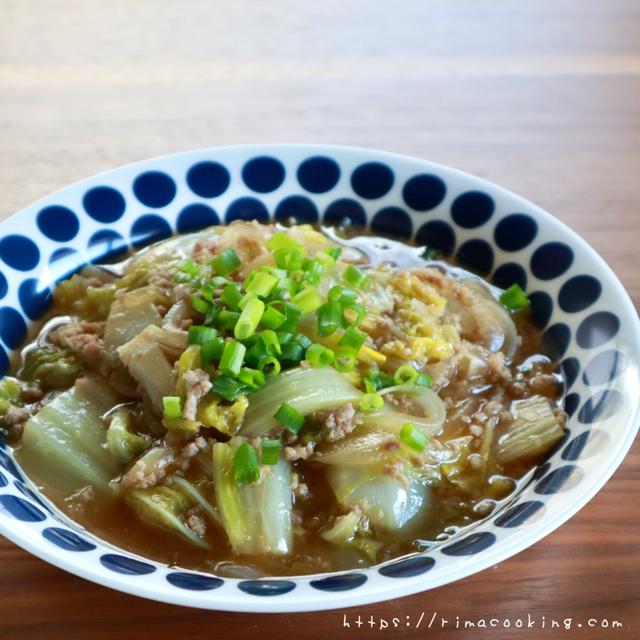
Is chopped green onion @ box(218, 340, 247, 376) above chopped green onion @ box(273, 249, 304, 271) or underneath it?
underneath

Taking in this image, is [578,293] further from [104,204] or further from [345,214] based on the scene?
[104,204]

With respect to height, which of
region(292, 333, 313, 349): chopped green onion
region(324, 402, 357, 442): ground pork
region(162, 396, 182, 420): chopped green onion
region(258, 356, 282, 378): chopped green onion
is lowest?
region(324, 402, 357, 442): ground pork

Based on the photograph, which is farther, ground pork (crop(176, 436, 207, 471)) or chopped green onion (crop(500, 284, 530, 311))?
chopped green onion (crop(500, 284, 530, 311))

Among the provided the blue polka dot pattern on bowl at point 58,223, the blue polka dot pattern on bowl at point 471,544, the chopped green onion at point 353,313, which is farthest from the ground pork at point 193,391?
the blue polka dot pattern on bowl at point 58,223

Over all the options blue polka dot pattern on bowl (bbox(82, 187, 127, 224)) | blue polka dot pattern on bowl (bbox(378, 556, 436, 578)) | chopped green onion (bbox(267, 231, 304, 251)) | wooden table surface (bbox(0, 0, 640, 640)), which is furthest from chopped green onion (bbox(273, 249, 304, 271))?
wooden table surface (bbox(0, 0, 640, 640))

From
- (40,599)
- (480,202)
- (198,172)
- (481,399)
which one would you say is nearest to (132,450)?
(40,599)

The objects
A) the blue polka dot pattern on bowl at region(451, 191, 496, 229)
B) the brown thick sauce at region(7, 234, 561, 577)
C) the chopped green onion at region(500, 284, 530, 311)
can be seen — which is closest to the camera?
the brown thick sauce at region(7, 234, 561, 577)

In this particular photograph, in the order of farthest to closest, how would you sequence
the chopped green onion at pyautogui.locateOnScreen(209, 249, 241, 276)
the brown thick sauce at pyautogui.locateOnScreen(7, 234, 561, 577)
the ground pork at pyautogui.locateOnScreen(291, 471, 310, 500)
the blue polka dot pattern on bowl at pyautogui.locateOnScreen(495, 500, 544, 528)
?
the chopped green onion at pyautogui.locateOnScreen(209, 249, 241, 276) → the ground pork at pyautogui.locateOnScreen(291, 471, 310, 500) → the brown thick sauce at pyautogui.locateOnScreen(7, 234, 561, 577) → the blue polka dot pattern on bowl at pyautogui.locateOnScreen(495, 500, 544, 528)

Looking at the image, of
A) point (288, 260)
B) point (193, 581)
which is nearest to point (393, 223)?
point (288, 260)

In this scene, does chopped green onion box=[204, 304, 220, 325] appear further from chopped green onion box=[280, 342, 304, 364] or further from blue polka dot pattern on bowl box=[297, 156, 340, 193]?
blue polka dot pattern on bowl box=[297, 156, 340, 193]
